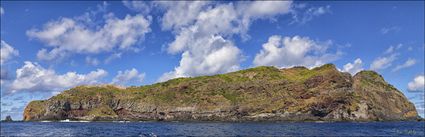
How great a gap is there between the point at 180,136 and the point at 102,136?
51.8 ft

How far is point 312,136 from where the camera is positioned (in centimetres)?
8650

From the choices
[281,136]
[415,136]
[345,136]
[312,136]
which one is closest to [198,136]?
[281,136]

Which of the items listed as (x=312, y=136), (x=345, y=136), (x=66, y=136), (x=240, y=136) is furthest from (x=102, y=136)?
(x=345, y=136)

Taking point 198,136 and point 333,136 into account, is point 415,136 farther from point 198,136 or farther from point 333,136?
point 198,136

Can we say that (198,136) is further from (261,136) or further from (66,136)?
(66,136)

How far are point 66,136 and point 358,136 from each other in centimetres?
6021

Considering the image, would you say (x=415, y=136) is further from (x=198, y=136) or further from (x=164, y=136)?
(x=164, y=136)

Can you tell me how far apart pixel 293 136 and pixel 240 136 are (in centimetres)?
1064

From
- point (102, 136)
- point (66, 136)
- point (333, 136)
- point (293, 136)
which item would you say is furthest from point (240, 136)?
point (66, 136)

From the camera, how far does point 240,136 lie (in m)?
86.7

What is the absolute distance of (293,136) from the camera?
85.9 meters

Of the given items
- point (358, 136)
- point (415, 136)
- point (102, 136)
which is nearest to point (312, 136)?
point (358, 136)

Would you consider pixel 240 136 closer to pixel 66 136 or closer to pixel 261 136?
pixel 261 136

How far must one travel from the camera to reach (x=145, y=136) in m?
85.9
